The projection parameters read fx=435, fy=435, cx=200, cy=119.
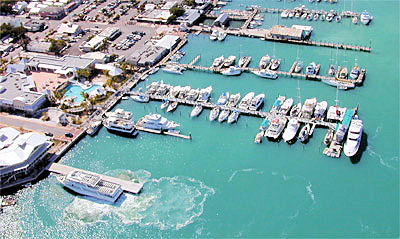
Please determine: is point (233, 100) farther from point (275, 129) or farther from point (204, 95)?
point (275, 129)

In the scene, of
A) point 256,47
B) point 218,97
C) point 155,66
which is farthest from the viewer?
point 256,47

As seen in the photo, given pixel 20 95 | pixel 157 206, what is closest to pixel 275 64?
pixel 157 206

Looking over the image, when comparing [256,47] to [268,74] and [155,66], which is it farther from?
[155,66]

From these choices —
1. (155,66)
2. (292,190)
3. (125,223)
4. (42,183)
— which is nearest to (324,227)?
(292,190)

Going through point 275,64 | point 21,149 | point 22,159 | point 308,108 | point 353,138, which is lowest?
point 353,138

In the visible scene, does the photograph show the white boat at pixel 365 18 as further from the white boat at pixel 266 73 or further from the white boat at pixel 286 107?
the white boat at pixel 286 107

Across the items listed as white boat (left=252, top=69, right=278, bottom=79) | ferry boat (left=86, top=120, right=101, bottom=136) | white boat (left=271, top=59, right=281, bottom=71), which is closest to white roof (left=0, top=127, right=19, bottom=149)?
ferry boat (left=86, top=120, right=101, bottom=136)

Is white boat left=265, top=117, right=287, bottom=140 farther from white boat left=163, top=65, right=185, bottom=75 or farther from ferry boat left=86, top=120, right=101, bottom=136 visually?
ferry boat left=86, top=120, right=101, bottom=136
